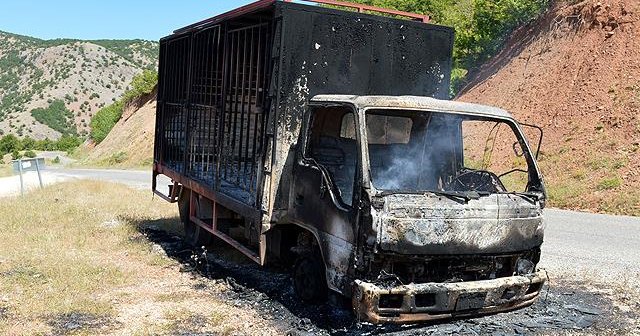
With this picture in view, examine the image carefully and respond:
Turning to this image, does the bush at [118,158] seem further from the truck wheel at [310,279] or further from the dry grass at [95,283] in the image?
the truck wheel at [310,279]

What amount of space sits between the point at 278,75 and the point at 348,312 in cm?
245

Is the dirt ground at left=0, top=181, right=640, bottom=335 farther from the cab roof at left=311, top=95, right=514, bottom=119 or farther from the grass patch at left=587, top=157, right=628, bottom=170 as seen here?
the grass patch at left=587, top=157, right=628, bottom=170

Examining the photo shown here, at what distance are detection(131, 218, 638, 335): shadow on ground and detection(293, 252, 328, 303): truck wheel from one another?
107 millimetres

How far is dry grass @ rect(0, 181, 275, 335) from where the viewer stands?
19.9 ft

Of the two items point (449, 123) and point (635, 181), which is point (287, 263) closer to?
point (449, 123)

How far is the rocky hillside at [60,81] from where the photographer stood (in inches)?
3701

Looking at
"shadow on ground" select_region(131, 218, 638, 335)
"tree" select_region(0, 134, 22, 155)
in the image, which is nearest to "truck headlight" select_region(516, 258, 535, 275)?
"shadow on ground" select_region(131, 218, 638, 335)

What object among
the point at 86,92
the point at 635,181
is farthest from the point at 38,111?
the point at 635,181

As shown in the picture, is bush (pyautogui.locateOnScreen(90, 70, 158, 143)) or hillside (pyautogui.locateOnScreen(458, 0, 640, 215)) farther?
bush (pyautogui.locateOnScreen(90, 70, 158, 143))

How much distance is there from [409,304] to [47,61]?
11124cm

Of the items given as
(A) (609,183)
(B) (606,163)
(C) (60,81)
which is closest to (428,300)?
(A) (609,183)

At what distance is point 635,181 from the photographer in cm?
1677

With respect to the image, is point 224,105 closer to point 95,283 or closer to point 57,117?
point 95,283

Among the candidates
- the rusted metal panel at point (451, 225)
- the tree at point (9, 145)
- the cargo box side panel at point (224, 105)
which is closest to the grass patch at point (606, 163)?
the cargo box side panel at point (224, 105)
